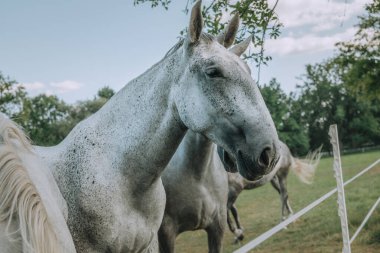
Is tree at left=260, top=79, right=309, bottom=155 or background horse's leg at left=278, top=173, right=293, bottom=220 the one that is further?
tree at left=260, top=79, right=309, bottom=155

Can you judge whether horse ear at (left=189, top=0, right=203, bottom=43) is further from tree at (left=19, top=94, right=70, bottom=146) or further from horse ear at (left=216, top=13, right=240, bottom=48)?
tree at (left=19, top=94, right=70, bottom=146)

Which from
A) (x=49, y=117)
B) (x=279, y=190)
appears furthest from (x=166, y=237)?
(x=49, y=117)

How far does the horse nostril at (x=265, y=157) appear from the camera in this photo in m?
1.88

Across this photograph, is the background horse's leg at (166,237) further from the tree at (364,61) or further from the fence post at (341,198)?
the tree at (364,61)

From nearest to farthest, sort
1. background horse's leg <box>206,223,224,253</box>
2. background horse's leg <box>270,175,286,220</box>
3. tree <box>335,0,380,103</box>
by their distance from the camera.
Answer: background horse's leg <box>206,223,224,253</box> < background horse's leg <box>270,175,286,220</box> < tree <box>335,0,380,103</box>

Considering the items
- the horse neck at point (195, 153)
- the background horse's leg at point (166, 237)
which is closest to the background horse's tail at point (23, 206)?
the horse neck at point (195, 153)

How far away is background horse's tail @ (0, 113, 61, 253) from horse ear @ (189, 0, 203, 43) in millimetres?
1268

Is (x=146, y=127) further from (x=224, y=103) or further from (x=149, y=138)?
(x=224, y=103)

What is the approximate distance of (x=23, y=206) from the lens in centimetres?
104

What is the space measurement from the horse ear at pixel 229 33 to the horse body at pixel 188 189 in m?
1.16

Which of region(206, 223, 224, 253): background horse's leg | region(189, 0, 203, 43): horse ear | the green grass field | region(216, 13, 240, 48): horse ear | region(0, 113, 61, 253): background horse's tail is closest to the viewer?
region(0, 113, 61, 253): background horse's tail

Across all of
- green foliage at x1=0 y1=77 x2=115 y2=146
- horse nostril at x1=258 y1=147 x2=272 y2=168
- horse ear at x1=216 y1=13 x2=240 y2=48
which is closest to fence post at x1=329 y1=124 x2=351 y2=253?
horse ear at x1=216 y1=13 x2=240 y2=48

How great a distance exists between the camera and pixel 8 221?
1.07 m

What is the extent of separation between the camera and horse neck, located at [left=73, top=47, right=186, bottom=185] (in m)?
2.29
